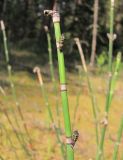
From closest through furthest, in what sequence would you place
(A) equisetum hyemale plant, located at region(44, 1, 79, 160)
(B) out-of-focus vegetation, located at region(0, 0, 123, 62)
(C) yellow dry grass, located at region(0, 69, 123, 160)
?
(A) equisetum hyemale plant, located at region(44, 1, 79, 160), (C) yellow dry grass, located at region(0, 69, 123, 160), (B) out-of-focus vegetation, located at region(0, 0, 123, 62)

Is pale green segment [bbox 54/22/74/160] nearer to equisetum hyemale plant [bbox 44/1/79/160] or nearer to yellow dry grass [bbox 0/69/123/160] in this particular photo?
equisetum hyemale plant [bbox 44/1/79/160]

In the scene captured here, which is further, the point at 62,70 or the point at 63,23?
the point at 63,23

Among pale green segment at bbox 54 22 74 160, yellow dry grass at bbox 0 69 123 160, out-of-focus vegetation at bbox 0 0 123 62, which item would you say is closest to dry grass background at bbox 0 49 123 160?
yellow dry grass at bbox 0 69 123 160

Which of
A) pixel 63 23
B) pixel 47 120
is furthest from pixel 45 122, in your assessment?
pixel 63 23

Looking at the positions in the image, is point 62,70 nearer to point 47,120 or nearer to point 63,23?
point 47,120

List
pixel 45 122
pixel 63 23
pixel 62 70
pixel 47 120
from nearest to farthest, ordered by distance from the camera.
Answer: pixel 62 70 < pixel 47 120 < pixel 45 122 < pixel 63 23

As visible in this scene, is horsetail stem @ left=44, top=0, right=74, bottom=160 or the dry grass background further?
the dry grass background

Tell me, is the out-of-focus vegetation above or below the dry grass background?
below

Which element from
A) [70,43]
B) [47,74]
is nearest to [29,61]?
[47,74]

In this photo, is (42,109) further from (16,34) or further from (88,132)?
(16,34)

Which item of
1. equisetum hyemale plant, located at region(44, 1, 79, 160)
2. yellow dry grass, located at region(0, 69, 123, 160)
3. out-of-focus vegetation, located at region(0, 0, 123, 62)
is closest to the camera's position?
equisetum hyemale plant, located at region(44, 1, 79, 160)

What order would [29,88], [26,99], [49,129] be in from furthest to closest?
[29,88] < [26,99] < [49,129]
